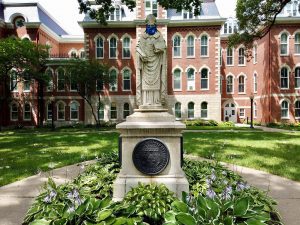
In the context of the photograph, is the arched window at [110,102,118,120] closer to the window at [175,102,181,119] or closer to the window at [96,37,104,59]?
the window at [96,37,104,59]

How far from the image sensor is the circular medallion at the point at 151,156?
5.94 meters

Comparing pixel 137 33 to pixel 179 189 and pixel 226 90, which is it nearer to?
pixel 226 90

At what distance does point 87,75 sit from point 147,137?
2436cm

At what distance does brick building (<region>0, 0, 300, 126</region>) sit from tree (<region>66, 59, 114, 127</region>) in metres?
2.76

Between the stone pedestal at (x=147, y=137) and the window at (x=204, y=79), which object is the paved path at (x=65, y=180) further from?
the window at (x=204, y=79)

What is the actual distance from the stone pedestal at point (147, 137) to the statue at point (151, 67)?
51 cm

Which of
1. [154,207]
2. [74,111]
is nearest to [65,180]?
[154,207]

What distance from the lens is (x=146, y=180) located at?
6004mm

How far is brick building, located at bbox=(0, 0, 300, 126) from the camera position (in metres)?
33.1

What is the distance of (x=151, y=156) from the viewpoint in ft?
19.5

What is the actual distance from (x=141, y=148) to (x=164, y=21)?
2871 cm

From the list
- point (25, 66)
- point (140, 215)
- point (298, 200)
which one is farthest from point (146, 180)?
point (25, 66)

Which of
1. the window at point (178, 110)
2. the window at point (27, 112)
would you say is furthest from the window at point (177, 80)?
the window at point (27, 112)

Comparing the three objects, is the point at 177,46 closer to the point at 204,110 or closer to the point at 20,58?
the point at 204,110
